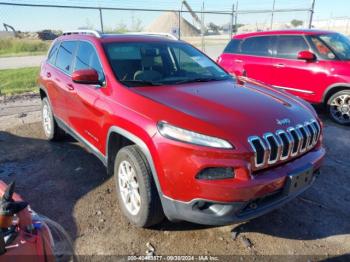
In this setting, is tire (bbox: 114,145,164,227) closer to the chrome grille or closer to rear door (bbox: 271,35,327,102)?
the chrome grille

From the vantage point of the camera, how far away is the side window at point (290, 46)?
6.88 m

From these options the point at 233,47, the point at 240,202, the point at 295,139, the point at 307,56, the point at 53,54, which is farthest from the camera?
the point at 233,47

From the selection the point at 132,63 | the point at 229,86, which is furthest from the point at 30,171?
the point at 229,86

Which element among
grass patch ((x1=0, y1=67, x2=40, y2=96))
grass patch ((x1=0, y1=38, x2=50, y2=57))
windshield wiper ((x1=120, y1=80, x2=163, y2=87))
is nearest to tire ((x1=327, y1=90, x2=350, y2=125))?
windshield wiper ((x1=120, y1=80, x2=163, y2=87))

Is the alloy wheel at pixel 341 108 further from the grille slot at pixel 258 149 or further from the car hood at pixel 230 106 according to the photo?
the grille slot at pixel 258 149

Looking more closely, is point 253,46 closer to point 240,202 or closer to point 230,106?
point 230,106

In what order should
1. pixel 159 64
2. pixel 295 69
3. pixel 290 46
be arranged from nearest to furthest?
pixel 159 64 < pixel 295 69 < pixel 290 46

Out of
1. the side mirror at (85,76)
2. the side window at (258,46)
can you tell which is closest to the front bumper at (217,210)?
the side mirror at (85,76)

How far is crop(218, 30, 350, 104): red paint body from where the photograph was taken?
6.30 metres

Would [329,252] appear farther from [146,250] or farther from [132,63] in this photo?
[132,63]

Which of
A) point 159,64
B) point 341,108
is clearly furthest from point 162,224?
point 341,108

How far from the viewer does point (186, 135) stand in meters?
2.53

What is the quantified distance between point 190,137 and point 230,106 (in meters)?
0.63

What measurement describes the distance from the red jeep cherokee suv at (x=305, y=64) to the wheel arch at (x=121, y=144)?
13.1 feet
